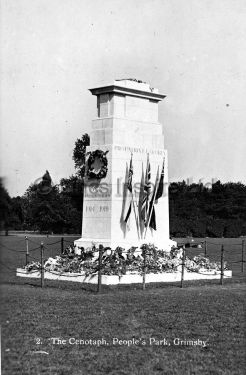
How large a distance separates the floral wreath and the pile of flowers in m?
2.15

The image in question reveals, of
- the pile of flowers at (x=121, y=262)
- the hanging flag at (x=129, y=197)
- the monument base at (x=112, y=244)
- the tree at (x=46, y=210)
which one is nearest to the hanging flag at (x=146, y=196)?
the hanging flag at (x=129, y=197)

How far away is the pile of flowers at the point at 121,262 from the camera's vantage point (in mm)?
19266

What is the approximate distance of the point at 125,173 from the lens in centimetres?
2106

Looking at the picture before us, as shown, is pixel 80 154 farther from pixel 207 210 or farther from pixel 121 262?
pixel 121 262

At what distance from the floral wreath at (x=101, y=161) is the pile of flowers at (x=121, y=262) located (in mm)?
2146

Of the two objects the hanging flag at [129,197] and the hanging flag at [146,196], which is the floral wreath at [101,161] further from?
the hanging flag at [146,196]

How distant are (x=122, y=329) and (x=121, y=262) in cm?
752

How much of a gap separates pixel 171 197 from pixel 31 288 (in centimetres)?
5040

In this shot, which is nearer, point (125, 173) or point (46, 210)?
point (125, 173)

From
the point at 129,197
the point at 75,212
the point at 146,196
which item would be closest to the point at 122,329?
the point at 129,197

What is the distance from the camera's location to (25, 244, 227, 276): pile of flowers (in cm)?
1927

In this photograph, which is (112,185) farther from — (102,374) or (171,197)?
(171,197)

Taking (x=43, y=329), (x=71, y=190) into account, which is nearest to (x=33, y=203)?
(x=71, y=190)

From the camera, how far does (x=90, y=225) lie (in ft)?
70.2
